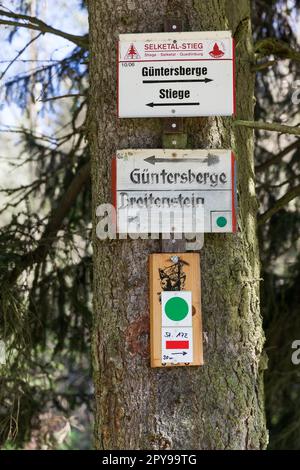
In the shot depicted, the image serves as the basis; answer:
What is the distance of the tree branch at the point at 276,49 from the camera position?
3.32 metres

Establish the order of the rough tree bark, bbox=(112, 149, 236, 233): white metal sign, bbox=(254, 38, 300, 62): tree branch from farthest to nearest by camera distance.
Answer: bbox=(254, 38, 300, 62): tree branch, bbox=(112, 149, 236, 233): white metal sign, the rough tree bark

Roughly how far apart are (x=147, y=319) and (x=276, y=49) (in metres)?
1.75

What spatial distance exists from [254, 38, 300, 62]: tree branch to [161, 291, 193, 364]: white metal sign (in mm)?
1444

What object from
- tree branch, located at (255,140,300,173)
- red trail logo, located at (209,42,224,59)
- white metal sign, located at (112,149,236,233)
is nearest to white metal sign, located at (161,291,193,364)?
white metal sign, located at (112,149,236,233)

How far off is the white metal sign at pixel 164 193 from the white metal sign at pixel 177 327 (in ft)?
0.68

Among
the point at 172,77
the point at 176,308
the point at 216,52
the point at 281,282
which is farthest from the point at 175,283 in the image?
the point at 281,282

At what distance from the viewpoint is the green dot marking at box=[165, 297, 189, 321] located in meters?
2.25

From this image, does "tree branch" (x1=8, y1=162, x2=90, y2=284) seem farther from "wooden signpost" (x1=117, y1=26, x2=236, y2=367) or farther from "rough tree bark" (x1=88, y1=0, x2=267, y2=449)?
"wooden signpost" (x1=117, y1=26, x2=236, y2=367)

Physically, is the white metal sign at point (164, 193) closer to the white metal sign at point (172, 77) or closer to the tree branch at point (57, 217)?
the white metal sign at point (172, 77)

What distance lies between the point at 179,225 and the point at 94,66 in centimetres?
61

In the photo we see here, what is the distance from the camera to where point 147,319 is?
2244mm

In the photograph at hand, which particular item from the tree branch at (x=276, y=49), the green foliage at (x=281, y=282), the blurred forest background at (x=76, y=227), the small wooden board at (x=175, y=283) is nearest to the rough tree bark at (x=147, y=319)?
the small wooden board at (x=175, y=283)

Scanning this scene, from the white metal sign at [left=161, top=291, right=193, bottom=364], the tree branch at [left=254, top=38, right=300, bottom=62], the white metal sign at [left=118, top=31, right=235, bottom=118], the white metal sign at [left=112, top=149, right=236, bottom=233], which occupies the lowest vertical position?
the white metal sign at [left=161, top=291, right=193, bottom=364]

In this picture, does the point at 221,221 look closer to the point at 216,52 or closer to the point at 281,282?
the point at 216,52
